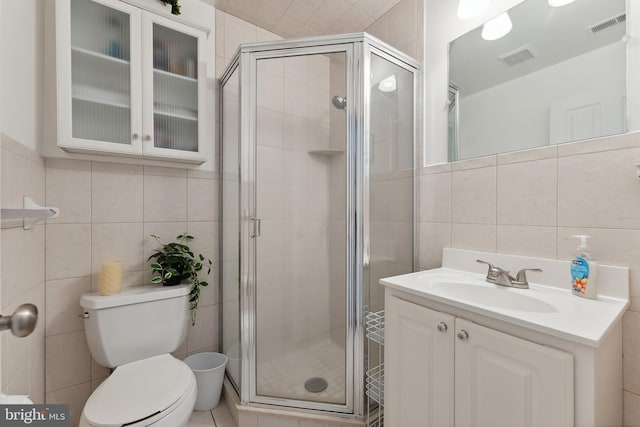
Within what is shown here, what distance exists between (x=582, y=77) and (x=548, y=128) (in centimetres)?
20

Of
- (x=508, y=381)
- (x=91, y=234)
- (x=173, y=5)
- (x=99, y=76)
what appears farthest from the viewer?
(x=173, y=5)

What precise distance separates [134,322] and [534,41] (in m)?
2.24

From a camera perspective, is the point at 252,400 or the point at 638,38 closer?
the point at 638,38

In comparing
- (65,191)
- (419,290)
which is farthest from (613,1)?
(65,191)

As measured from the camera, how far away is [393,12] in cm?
180

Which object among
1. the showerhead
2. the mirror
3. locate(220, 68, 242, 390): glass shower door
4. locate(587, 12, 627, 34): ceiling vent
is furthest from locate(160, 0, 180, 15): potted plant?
locate(587, 12, 627, 34): ceiling vent

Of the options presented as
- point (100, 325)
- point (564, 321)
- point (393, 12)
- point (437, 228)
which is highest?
point (393, 12)

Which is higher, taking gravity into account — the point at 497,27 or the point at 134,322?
the point at 497,27

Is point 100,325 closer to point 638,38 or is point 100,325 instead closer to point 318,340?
point 318,340

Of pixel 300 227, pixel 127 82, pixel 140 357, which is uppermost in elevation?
pixel 127 82

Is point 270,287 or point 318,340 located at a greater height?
point 270,287

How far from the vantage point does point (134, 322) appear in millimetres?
1384

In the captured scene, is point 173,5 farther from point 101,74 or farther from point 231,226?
point 231,226

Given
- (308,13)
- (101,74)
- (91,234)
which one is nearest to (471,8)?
(308,13)
